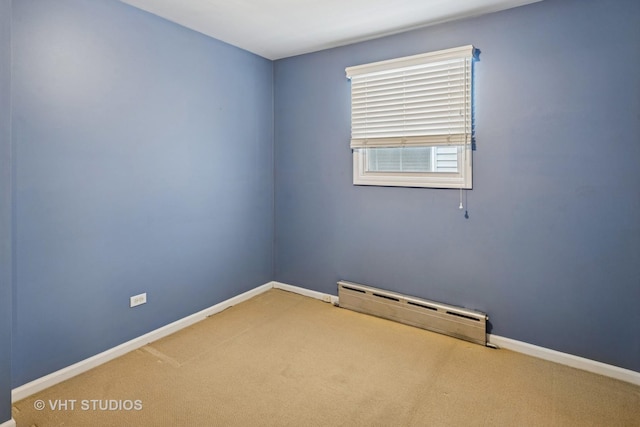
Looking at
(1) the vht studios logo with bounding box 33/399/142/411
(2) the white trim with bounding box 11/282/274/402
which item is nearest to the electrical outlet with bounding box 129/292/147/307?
(2) the white trim with bounding box 11/282/274/402

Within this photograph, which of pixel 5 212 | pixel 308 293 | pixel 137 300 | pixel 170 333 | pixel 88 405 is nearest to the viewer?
pixel 5 212

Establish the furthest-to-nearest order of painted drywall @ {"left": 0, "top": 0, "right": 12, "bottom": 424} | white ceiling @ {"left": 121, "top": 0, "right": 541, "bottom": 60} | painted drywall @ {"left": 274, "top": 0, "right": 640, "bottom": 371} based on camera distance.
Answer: white ceiling @ {"left": 121, "top": 0, "right": 541, "bottom": 60} → painted drywall @ {"left": 274, "top": 0, "right": 640, "bottom": 371} → painted drywall @ {"left": 0, "top": 0, "right": 12, "bottom": 424}

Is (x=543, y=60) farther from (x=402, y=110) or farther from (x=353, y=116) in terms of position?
(x=353, y=116)

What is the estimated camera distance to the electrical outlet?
2797 millimetres

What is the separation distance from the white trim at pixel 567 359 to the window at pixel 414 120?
1262mm

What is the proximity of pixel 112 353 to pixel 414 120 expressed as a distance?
2.98m

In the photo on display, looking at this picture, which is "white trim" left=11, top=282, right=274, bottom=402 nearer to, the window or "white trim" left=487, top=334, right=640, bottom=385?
the window

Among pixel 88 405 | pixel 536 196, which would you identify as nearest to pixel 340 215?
pixel 536 196

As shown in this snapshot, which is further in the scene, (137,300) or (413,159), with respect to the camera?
(413,159)

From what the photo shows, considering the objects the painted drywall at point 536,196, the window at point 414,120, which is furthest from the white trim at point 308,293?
the window at point 414,120

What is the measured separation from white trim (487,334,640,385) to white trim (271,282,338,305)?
1.48 m

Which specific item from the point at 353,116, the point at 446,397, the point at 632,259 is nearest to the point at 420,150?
the point at 353,116

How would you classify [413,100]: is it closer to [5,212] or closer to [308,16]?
[308,16]

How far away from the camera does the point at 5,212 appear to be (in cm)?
183
